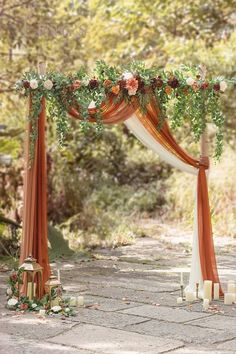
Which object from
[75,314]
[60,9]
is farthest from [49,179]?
[75,314]

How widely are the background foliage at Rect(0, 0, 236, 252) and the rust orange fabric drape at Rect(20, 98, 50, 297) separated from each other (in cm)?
309

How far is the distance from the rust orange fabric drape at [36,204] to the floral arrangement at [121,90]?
10 centimetres

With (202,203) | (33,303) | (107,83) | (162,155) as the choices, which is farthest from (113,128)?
(33,303)

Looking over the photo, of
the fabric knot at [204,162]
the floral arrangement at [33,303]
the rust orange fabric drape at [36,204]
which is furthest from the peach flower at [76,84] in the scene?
the floral arrangement at [33,303]

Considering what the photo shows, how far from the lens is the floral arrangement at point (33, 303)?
6004mm

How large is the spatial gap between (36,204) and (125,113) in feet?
3.62

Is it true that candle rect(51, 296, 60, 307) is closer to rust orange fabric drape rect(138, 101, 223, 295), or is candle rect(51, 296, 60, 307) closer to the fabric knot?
rust orange fabric drape rect(138, 101, 223, 295)

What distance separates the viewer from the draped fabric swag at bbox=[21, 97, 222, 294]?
6570mm

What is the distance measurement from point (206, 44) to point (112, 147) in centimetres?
311

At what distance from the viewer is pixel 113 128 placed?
14.3 meters

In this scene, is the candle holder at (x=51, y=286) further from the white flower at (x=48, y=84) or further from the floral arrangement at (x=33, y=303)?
the white flower at (x=48, y=84)

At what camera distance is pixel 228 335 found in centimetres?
525

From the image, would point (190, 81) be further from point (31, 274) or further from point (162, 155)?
point (31, 274)

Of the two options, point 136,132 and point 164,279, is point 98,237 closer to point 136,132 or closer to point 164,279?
point 164,279
